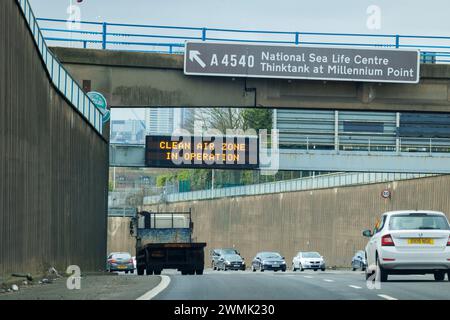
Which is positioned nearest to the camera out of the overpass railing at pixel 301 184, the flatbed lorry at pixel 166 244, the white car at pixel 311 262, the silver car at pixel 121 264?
the flatbed lorry at pixel 166 244

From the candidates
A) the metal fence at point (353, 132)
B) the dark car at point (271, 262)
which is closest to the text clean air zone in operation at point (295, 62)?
the metal fence at point (353, 132)

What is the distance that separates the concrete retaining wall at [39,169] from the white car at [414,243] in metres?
8.36

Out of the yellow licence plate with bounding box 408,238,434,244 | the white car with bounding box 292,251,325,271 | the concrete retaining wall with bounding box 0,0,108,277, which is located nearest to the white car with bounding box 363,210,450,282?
the yellow licence plate with bounding box 408,238,434,244

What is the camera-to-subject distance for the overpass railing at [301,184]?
231 ft

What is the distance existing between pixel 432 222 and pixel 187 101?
14.1m

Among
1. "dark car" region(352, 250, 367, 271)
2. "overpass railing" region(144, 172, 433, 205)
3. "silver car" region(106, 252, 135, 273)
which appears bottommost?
"silver car" region(106, 252, 135, 273)

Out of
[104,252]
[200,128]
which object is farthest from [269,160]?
[200,128]

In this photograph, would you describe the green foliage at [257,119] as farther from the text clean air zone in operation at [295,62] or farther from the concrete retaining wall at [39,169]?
the text clean air zone in operation at [295,62]

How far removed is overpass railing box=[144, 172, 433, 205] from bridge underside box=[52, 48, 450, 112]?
26.5 m

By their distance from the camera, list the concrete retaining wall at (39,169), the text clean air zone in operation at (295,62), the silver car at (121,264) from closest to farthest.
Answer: the concrete retaining wall at (39,169), the text clean air zone in operation at (295,62), the silver car at (121,264)

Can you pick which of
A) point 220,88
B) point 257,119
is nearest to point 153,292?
point 220,88

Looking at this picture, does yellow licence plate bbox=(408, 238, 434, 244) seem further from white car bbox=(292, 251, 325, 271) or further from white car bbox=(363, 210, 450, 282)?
white car bbox=(292, 251, 325, 271)

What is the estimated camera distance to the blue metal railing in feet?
92.0

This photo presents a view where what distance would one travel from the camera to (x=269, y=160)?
5284cm
